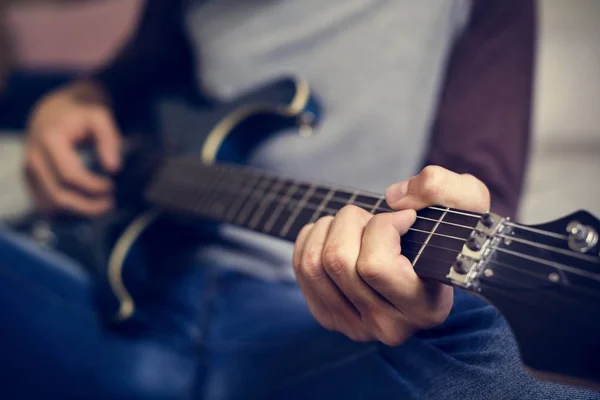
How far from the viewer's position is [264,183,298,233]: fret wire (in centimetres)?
56

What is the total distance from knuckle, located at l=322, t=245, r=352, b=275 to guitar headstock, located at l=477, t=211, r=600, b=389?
0.33 feet

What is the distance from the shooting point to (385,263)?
391 mm

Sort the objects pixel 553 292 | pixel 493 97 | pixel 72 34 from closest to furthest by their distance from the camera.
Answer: pixel 553 292 → pixel 493 97 → pixel 72 34

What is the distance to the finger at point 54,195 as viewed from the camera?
0.96m

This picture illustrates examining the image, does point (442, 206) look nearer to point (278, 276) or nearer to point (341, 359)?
point (341, 359)

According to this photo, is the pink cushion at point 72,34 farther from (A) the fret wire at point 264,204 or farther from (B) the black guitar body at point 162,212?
(A) the fret wire at point 264,204

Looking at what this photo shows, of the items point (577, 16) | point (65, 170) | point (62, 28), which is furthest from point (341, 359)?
point (62, 28)

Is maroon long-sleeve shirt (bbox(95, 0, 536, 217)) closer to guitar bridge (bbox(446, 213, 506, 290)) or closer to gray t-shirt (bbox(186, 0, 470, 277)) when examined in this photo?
gray t-shirt (bbox(186, 0, 470, 277))

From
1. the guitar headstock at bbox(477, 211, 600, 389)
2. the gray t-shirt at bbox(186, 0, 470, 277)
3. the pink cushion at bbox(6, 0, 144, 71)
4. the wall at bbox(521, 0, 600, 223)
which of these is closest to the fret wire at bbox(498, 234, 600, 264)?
the guitar headstock at bbox(477, 211, 600, 389)

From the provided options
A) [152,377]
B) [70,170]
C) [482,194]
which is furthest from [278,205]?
[70,170]

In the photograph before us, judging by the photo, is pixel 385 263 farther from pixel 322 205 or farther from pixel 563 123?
pixel 563 123

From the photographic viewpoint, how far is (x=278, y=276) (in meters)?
0.77

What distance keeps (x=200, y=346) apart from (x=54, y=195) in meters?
0.45

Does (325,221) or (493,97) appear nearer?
(325,221)
